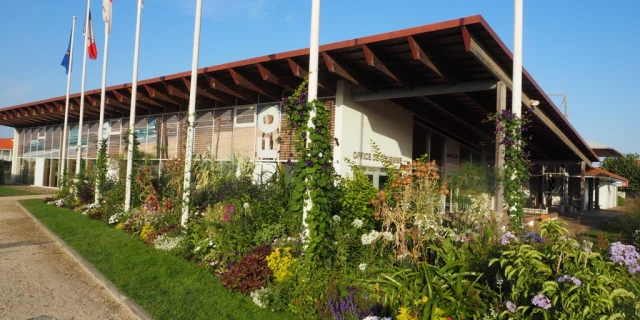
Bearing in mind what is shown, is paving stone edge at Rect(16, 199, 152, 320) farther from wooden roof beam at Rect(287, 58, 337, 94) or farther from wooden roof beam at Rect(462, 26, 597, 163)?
wooden roof beam at Rect(462, 26, 597, 163)

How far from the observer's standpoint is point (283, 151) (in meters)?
13.4

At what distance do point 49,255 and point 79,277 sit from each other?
1.97m

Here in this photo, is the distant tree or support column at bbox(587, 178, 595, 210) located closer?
support column at bbox(587, 178, 595, 210)

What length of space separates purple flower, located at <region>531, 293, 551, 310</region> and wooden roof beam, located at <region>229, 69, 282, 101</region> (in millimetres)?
10327

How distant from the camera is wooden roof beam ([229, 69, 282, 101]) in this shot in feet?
39.8

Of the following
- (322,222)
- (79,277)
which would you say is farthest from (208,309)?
(79,277)

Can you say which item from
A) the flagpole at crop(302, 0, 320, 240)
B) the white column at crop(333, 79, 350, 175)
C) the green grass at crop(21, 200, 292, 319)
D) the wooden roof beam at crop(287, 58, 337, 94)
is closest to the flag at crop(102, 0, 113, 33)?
the wooden roof beam at crop(287, 58, 337, 94)

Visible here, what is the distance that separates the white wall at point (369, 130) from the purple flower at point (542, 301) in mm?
8598

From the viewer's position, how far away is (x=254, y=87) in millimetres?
12773

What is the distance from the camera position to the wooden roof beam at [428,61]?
878 centimetres

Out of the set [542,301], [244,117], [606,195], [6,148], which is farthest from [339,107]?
[6,148]

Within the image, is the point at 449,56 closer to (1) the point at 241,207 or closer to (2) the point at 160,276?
(1) the point at 241,207

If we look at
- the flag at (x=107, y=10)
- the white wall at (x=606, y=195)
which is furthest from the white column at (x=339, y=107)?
the white wall at (x=606, y=195)

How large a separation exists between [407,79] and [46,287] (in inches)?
351
